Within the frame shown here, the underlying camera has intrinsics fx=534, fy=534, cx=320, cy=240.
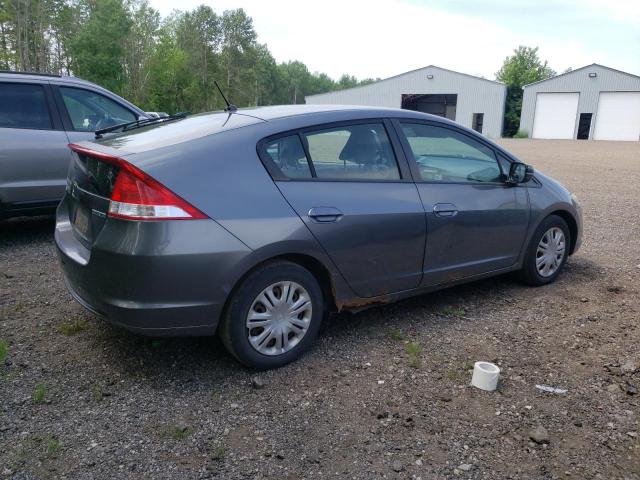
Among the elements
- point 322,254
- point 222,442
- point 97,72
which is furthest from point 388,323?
point 97,72

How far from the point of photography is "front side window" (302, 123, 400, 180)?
3.55 meters

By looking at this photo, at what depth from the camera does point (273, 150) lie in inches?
131

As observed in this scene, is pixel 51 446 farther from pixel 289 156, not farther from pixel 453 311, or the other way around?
pixel 453 311

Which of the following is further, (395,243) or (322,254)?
(395,243)

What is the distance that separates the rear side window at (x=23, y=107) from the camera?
5.87 meters

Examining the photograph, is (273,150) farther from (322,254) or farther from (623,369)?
(623,369)

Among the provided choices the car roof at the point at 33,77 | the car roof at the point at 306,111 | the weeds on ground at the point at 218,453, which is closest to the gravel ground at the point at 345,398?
the weeds on ground at the point at 218,453

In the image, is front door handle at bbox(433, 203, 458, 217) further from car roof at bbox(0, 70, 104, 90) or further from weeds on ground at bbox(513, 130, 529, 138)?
weeds on ground at bbox(513, 130, 529, 138)

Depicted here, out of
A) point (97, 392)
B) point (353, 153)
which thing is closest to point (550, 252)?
point (353, 153)

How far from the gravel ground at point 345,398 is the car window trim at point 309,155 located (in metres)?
1.17

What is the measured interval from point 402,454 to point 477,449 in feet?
1.27

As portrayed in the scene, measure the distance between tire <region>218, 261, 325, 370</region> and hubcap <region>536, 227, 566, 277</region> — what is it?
2528 millimetres

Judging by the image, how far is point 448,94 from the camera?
52312 millimetres

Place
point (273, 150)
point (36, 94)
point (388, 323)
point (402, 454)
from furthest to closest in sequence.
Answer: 1. point (36, 94)
2. point (388, 323)
3. point (273, 150)
4. point (402, 454)
